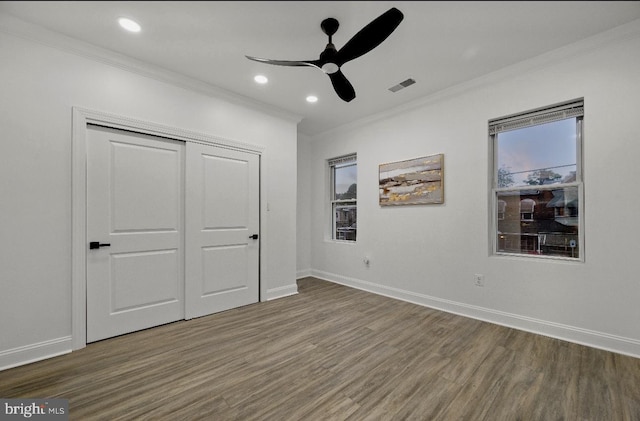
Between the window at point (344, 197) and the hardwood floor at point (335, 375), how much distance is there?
2.18 m

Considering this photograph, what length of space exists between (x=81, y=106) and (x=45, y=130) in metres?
0.35

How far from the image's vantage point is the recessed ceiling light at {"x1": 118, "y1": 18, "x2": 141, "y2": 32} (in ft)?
7.02

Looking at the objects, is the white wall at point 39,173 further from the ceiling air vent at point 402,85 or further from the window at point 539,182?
the window at point 539,182

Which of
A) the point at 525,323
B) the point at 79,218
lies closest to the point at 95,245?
the point at 79,218

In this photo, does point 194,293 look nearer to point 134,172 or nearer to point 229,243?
point 229,243

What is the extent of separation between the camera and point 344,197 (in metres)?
4.93

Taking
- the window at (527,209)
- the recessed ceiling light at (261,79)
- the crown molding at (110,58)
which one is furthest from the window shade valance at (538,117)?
the crown molding at (110,58)

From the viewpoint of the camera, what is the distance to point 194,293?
309 cm

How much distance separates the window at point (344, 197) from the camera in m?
4.75

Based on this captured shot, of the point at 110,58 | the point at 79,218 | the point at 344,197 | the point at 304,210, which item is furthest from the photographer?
the point at 304,210

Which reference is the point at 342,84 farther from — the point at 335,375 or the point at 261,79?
the point at 335,375

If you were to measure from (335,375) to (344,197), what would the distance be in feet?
10.8

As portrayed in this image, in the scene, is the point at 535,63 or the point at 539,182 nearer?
the point at 535,63

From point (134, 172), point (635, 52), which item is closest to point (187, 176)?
point (134, 172)
